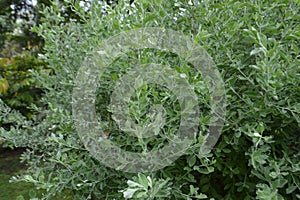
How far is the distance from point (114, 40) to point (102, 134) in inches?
16.9

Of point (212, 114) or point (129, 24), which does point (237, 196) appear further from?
point (129, 24)

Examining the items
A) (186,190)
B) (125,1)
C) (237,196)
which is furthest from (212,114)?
(125,1)

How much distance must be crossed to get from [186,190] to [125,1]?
1.02 m

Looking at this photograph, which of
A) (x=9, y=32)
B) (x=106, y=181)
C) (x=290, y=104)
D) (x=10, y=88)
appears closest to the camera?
(x=290, y=104)

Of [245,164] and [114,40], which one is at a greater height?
[114,40]

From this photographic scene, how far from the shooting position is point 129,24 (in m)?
1.49

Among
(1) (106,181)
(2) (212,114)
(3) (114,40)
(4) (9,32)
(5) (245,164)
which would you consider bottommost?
(5) (245,164)

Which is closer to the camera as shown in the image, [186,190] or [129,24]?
[186,190]

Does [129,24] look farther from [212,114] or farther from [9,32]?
[9,32]

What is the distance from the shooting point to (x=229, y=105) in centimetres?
132

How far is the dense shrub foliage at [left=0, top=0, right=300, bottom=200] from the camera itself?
113 centimetres

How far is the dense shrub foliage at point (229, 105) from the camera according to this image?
1132 mm

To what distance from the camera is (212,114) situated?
1.25 meters

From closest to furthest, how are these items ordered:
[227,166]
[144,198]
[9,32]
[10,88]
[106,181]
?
1. [144,198]
2. [227,166]
3. [106,181]
4. [10,88]
5. [9,32]
